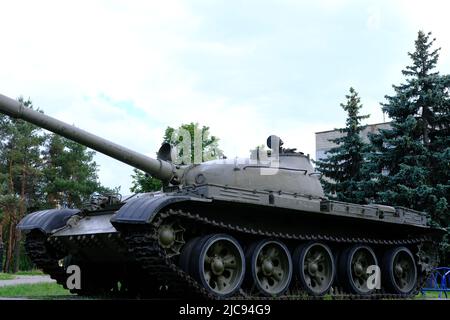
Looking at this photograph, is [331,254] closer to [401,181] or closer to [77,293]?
[77,293]

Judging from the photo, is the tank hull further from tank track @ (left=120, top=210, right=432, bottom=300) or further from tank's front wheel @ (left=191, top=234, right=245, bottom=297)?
tank's front wheel @ (left=191, top=234, right=245, bottom=297)

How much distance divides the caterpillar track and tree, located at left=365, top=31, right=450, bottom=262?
318 inches

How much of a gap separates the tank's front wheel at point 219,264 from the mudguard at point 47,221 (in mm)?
3397

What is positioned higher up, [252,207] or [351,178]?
[351,178]

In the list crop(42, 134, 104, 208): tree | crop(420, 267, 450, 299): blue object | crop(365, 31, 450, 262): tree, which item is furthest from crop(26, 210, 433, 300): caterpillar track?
crop(42, 134, 104, 208): tree

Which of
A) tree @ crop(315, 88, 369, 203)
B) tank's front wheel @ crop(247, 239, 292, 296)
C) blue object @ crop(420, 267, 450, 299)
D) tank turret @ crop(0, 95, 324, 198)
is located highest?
tree @ crop(315, 88, 369, 203)

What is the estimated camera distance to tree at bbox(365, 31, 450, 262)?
23.3m

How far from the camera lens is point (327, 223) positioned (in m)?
13.4

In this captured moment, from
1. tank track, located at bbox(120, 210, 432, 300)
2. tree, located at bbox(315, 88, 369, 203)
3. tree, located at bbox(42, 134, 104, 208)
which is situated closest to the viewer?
tank track, located at bbox(120, 210, 432, 300)

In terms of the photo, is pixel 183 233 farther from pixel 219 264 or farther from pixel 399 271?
pixel 399 271

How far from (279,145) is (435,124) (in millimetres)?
13327

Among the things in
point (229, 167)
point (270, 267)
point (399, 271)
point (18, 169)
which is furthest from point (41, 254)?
point (18, 169)
